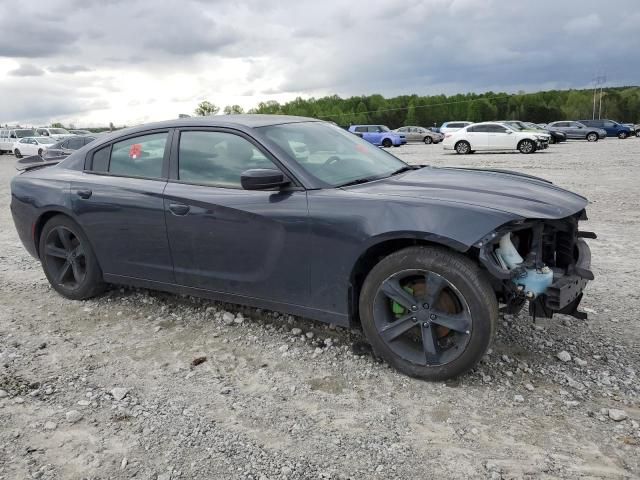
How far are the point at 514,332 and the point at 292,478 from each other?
212 centimetres

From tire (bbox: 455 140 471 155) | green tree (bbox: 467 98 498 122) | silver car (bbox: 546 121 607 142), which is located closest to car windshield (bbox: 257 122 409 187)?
tire (bbox: 455 140 471 155)

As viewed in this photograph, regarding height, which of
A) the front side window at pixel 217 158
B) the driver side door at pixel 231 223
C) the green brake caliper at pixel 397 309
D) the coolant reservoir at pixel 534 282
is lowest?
the green brake caliper at pixel 397 309

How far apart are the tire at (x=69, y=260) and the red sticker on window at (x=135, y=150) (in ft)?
2.65

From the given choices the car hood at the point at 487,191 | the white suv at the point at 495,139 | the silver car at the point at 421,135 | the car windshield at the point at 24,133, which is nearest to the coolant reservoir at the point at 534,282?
the car hood at the point at 487,191

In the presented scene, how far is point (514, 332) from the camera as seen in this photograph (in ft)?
13.0

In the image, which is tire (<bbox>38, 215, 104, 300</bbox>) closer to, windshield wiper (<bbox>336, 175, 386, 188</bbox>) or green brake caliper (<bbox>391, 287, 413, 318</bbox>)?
windshield wiper (<bbox>336, 175, 386, 188</bbox>)

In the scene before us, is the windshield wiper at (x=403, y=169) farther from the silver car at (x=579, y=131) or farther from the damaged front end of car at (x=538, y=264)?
the silver car at (x=579, y=131)

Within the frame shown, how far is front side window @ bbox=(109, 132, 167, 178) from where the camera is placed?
4.30 m

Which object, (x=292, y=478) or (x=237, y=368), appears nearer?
(x=292, y=478)

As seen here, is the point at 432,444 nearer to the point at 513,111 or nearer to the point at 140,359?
the point at 140,359

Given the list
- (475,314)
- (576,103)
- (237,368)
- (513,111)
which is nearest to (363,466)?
(475,314)

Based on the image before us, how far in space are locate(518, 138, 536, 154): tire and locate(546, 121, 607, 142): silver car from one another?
1632 centimetres

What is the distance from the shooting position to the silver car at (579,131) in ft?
130

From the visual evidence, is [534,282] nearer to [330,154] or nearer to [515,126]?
[330,154]
